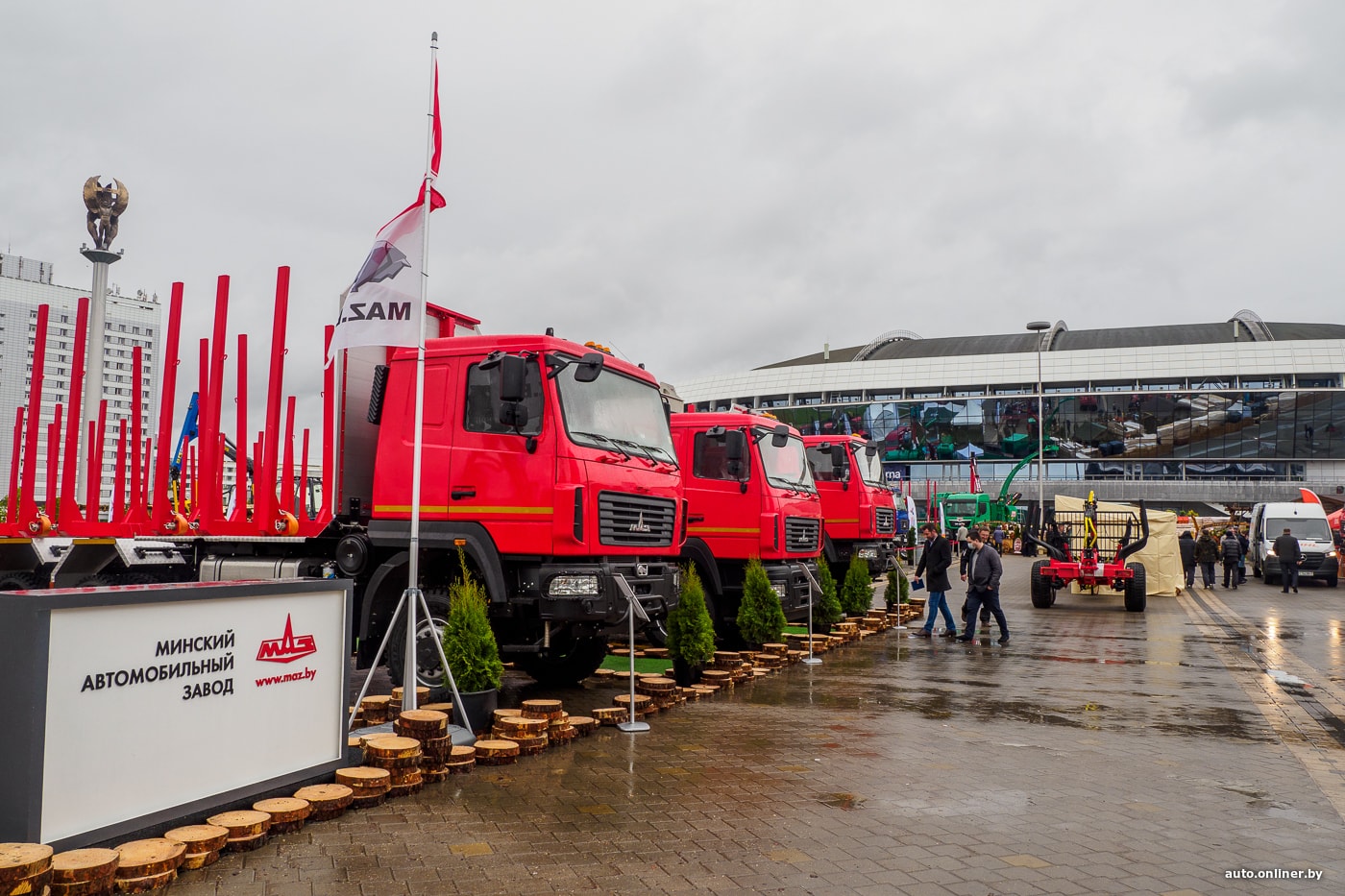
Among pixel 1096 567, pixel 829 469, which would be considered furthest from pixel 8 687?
pixel 1096 567

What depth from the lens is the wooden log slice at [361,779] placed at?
5465mm

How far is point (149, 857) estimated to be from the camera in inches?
162

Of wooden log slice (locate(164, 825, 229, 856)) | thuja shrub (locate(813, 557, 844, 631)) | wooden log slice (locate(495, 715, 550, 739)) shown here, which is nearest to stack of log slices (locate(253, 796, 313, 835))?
wooden log slice (locate(164, 825, 229, 856))

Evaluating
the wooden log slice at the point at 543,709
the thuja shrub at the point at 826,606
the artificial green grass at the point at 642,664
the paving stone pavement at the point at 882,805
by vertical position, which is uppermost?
the thuja shrub at the point at 826,606

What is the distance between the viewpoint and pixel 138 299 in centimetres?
5166

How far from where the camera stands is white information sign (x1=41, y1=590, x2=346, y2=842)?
4227 millimetres

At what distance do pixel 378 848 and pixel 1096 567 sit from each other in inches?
767

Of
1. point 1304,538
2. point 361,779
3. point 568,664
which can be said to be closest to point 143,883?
point 361,779

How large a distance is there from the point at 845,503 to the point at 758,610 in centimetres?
602

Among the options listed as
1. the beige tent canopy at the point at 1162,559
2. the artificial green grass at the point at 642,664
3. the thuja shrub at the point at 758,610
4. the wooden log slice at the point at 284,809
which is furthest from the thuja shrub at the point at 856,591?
the wooden log slice at the point at 284,809

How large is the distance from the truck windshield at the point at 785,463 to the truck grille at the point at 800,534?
476mm

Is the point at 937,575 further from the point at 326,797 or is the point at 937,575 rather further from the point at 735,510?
the point at 326,797

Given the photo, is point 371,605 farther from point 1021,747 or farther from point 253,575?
point 1021,747

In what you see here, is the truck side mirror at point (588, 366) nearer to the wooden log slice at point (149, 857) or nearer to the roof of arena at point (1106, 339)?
the wooden log slice at point (149, 857)
